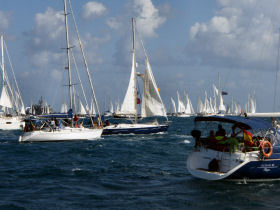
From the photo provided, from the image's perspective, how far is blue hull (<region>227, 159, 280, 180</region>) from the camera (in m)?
17.1

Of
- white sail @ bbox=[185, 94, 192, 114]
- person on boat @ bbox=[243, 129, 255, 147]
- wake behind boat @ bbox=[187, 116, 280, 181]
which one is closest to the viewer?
wake behind boat @ bbox=[187, 116, 280, 181]

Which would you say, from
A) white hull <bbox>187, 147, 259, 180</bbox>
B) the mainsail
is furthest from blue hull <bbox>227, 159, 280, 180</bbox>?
the mainsail

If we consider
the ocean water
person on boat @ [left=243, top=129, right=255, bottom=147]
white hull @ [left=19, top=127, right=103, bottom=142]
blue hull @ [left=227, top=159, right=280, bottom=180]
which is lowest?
the ocean water

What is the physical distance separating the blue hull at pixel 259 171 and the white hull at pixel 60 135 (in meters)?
24.4

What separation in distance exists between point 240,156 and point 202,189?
84.7 inches

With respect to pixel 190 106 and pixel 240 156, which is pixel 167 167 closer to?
pixel 240 156

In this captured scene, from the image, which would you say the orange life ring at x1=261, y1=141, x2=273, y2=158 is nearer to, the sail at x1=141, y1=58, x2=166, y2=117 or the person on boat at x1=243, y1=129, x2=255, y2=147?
the person on boat at x1=243, y1=129, x2=255, y2=147

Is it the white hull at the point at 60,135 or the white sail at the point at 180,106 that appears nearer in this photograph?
the white hull at the point at 60,135

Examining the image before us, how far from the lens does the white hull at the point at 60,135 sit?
125ft

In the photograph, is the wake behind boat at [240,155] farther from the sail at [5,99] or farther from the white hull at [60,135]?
the sail at [5,99]

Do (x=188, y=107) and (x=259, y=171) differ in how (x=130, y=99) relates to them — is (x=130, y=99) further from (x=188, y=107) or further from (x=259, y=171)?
(x=188, y=107)

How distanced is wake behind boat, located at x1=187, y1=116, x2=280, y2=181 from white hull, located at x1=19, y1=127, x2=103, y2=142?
72.8 feet

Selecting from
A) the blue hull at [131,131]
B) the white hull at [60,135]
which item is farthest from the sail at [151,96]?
the white hull at [60,135]

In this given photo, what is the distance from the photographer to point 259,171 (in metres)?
17.3
